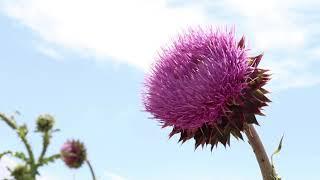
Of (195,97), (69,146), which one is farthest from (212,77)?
(69,146)

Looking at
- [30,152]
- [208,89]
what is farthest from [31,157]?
[208,89]

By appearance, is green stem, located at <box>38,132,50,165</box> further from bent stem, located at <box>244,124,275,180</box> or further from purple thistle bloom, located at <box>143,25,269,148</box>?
bent stem, located at <box>244,124,275,180</box>

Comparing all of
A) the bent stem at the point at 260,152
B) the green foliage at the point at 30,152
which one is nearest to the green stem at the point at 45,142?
the green foliage at the point at 30,152

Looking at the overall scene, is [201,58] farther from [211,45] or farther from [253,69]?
[253,69]

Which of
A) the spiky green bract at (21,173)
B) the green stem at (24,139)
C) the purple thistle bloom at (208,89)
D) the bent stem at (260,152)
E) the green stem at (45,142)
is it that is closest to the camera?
the spiky green bract at (21,173)

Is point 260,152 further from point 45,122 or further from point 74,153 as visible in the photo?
→ point 45,122

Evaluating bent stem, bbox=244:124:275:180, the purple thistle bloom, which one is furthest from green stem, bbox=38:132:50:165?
bent stem, bbox=244:124:275:180

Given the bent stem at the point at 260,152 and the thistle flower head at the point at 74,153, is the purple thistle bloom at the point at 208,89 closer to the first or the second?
the bent stem at the point at 260,152
